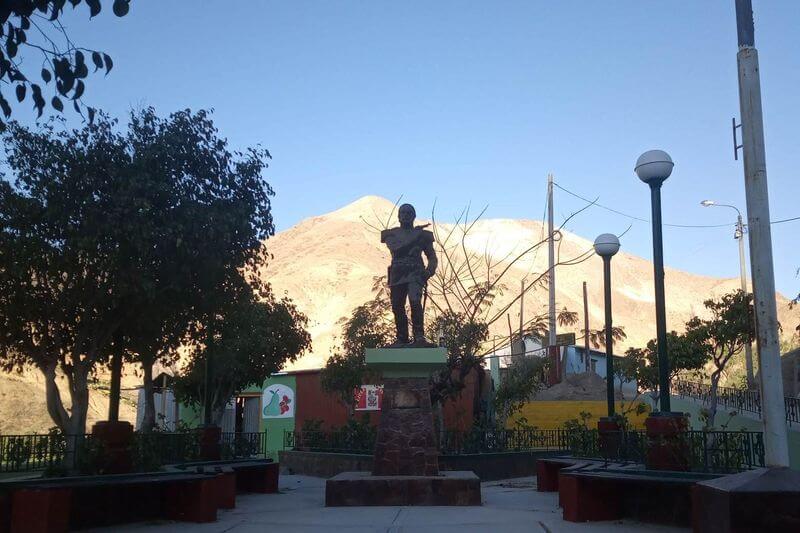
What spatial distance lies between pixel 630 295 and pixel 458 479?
477 ft

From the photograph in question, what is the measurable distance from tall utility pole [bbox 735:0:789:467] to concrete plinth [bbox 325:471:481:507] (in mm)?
5656

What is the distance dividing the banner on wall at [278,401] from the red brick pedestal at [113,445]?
2230cm

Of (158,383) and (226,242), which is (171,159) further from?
(158,383)

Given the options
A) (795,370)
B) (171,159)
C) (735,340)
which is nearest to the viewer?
(171,159)

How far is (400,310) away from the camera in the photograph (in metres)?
13.5

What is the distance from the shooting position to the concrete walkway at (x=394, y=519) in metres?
9.16

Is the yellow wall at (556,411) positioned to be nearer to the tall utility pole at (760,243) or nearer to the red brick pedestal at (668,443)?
the red brick pedestal at (668,443)

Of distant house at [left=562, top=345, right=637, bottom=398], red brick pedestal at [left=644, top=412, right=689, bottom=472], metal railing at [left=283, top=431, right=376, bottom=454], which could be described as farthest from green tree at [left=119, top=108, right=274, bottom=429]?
distant house at [left=562, top=345, right=637, bottom=398]

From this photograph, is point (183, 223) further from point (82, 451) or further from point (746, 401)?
point (746, 401)

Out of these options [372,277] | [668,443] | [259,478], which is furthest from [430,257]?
[372,277]

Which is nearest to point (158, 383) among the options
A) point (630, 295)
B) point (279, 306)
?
point (279, 306)

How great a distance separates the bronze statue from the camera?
13.5 m

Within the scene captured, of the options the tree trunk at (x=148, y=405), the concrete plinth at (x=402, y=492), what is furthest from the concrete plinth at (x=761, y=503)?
the tree trunk at (x=148, y=405)

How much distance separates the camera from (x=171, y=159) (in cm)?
1438
